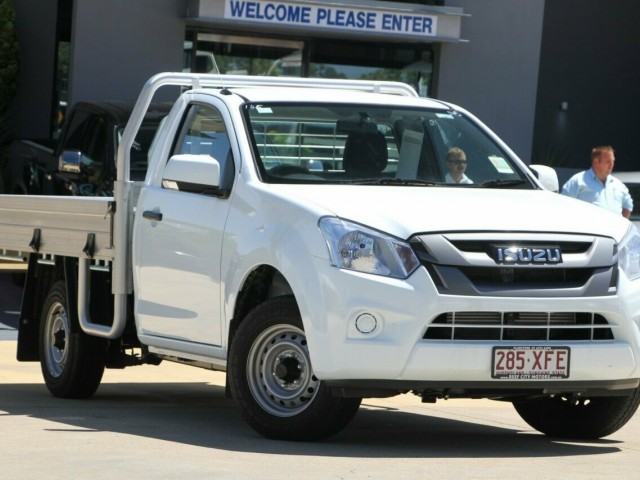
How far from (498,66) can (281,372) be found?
13580 mm

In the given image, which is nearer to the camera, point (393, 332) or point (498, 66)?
point (393, 332)

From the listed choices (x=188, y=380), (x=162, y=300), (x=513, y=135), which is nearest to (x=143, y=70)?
(x=513, y=135)

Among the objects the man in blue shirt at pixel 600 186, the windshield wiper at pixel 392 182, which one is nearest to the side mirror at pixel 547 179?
the windshield wiper at pixel 392 182

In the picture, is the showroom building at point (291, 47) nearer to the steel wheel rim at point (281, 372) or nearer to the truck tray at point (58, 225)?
the truck tray at point (58, 225)

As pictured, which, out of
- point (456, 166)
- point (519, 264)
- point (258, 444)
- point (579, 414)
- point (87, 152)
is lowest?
point (258, 444)

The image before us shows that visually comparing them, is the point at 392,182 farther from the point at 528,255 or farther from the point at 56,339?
the point at 56,339

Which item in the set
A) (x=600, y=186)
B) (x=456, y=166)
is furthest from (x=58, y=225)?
(x=600, y=186)

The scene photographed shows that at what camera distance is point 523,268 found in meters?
7.29

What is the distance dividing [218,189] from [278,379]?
112 cm

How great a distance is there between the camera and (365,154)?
8.52 m

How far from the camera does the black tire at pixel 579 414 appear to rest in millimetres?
8164

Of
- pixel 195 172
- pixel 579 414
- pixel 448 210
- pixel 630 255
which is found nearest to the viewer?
pixel 448 210

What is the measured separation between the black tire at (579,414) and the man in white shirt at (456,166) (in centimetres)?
126

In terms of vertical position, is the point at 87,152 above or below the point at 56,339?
above
